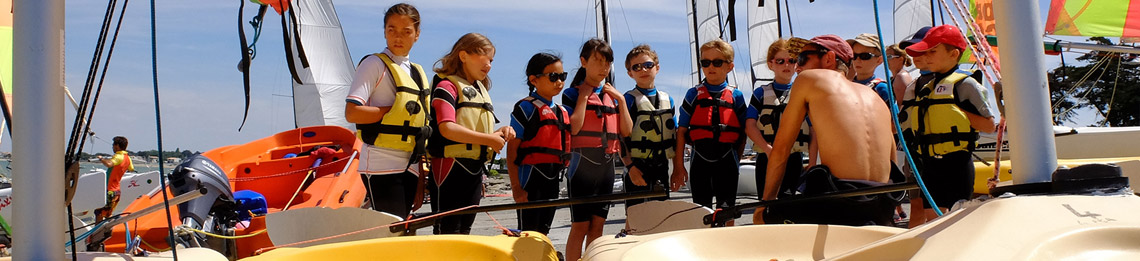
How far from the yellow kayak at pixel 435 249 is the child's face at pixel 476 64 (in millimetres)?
1606

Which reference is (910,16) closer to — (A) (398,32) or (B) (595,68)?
(B) (595,68)

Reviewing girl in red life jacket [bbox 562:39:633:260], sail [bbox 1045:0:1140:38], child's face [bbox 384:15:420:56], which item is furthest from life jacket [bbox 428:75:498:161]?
sail [bbox 1045:0:1140:38]

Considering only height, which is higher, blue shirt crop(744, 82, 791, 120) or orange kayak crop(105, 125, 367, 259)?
blue shirt crop(744, 82, 791, 120)

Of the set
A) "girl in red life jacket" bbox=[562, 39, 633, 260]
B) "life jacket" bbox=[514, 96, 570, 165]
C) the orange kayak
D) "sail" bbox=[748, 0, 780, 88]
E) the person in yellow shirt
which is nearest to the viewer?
"life jacket" bbox=[514, 96, 570, 165]

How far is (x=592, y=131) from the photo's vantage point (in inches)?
182

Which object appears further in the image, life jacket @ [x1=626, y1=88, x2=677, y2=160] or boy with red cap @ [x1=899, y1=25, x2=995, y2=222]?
life jacket @ [x1=626, y1=88, x2=677, y2=160]

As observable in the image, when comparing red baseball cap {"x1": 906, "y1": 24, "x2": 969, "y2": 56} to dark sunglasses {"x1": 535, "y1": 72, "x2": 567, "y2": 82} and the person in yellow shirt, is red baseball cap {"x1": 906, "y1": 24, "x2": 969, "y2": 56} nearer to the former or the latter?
dark sunglasses {"x1": 535, "y1": 72, "x2": 567, "y2": 82}

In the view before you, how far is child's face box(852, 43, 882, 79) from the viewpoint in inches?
207

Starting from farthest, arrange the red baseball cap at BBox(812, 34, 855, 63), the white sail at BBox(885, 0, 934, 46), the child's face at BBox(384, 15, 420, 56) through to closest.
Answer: the white sail at BBox(885, 0, 934, 46) < the child's face at BBox(384, 15, 420, 56) < the red baseball cap at BBox(812, 34, 855, 63)

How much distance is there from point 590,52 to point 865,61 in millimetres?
1961

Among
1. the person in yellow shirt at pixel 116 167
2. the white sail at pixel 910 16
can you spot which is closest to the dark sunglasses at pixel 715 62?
the person in yellow shirt at pixel 116 167

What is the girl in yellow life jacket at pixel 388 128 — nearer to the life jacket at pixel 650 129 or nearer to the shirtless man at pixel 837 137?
the life jacket at pixel 650 129

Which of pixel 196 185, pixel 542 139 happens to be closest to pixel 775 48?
pixel 542 139

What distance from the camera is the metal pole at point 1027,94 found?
158 centimetres
